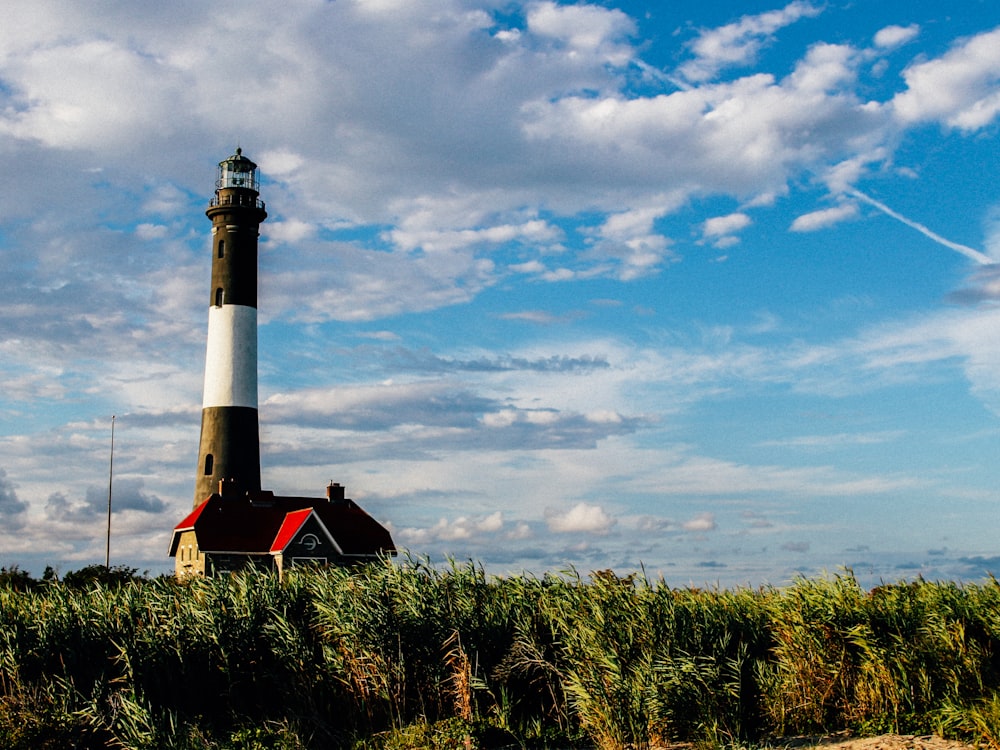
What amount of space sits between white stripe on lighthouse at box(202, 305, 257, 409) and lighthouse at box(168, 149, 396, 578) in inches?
1.7

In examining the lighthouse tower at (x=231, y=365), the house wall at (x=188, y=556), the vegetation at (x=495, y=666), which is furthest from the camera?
the lighthouse tower at (x=231, y=365)

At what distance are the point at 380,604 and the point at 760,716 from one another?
602cm

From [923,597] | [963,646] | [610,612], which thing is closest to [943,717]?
[963,646]

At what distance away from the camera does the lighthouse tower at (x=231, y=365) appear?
4384 centimetres

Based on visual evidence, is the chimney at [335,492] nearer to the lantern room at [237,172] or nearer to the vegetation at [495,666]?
the lantern room at [237,172]

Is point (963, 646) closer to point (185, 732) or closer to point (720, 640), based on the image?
point (720, 640)

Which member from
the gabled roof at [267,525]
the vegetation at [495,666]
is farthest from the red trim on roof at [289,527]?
the vegetation at [495,666]

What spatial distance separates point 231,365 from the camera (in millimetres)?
44188

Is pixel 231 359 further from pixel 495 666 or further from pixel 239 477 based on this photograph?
pixel 495 666

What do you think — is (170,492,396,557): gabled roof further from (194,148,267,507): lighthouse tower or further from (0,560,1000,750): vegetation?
(0,560,1000,750): vegetation

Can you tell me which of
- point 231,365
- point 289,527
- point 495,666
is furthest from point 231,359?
point 495,666

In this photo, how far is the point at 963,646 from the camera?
15.7 meters

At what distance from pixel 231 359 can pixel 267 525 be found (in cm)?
724

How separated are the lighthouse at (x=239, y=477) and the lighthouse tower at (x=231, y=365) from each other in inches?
1.7
